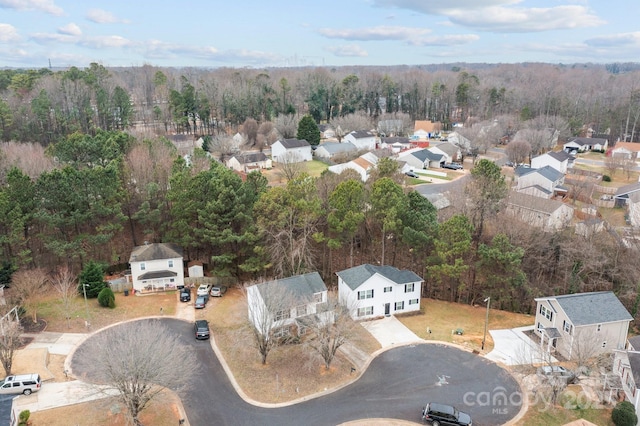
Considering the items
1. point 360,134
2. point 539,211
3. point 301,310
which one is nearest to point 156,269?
point 301,310

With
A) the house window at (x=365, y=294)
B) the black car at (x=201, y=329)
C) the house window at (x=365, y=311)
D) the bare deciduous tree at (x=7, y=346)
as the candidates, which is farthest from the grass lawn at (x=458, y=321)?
the bare deciduous tree at (x=7, y=346)

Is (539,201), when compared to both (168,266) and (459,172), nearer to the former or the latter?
(459,172)

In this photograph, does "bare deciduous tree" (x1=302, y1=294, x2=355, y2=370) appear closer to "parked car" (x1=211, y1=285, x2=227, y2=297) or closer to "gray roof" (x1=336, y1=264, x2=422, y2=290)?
"gray roof" (x1=336, y1=264, x2=422, y2=290)

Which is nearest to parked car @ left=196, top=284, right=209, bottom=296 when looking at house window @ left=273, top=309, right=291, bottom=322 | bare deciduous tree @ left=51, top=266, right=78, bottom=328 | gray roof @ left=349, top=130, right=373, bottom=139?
bare deciduous tree @ left=51, top=266, right=78, bottom=328

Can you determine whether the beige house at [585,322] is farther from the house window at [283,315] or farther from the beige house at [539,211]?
the house window at [283,315]

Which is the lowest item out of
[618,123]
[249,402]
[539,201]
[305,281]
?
[249,402]

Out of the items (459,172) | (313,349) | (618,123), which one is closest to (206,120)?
(459,172)
